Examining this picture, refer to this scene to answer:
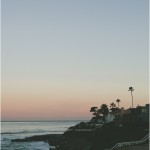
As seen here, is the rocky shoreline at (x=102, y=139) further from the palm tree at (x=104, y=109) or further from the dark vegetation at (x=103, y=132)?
the palm tree at (x=104, y=109)

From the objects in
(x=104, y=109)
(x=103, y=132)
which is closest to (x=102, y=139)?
(x=103, y=132)

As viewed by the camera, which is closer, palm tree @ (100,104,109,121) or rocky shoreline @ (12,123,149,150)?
rocky shoreline @ (12,123,149,150)

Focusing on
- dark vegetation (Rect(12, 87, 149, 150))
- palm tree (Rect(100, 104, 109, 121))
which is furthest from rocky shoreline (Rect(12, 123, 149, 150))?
palm tree (Rect(100, 104, 109, 121))

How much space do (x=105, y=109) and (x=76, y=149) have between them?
69.0 metres

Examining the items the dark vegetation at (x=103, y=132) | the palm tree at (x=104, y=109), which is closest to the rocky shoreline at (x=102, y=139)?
the dark vegetation at (x=103, y=132)

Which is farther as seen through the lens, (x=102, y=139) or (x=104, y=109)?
(x=104, y=109)

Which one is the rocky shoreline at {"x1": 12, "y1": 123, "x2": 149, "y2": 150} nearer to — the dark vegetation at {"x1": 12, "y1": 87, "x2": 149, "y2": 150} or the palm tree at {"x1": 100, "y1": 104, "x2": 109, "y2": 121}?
the dark vegetation at {"x1": 12, "y1": 87, "x2": 149, "y2": 150}

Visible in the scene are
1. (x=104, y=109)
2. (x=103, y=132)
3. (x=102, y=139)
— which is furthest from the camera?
(x=104, y=109)

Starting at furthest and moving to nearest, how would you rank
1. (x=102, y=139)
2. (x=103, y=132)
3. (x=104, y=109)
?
(x=104, y=109), (x=103, y=132), (x=102, y=139)

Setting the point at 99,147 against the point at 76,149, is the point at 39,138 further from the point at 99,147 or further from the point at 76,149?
the point at 99,147

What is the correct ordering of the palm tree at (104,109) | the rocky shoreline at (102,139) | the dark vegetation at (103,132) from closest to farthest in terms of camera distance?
the rocky shoreline at (102,139) < the dark vegetation at (103,132) < the palm tree at (104,109)

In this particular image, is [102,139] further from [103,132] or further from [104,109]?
[104,109]

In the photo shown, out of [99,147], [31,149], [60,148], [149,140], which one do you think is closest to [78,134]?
[31,149]

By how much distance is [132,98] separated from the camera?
119 m
